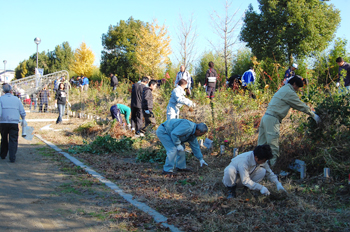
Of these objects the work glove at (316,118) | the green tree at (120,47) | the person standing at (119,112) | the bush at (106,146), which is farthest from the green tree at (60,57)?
the work glove at (316,118)

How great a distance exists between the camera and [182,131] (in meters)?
5.73

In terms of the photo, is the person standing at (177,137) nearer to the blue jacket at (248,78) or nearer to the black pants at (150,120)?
the black pants at (150,120)

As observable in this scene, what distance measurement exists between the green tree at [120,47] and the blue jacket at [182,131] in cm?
1698

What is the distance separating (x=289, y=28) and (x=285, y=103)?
8.07m

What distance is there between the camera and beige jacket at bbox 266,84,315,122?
508 centimetres

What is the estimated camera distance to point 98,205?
14.7 ft

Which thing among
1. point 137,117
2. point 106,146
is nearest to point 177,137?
point 106,146

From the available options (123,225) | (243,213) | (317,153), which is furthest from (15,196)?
(317,153)

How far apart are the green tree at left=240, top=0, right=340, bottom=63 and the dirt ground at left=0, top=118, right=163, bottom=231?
908 centimetres

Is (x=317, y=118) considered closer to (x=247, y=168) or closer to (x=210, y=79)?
(x=247, y=168)

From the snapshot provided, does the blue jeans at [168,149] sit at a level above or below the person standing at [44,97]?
below

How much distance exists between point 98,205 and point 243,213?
2114 millimetres

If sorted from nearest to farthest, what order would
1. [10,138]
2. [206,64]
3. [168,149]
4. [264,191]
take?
[264,191] < [168,149] < [10,138] < [206,64]

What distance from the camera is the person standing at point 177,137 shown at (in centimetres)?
576
